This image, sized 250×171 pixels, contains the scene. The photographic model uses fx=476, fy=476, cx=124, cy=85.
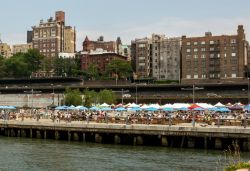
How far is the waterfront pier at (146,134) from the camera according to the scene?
1903 inches

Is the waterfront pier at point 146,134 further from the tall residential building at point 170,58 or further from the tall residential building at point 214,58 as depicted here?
the tall residential building at point 170,58

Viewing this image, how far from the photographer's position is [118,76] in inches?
7830

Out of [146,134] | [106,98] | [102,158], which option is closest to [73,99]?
[106,98]

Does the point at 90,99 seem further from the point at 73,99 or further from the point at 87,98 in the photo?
the point at 73,99

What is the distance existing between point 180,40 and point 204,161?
156 m

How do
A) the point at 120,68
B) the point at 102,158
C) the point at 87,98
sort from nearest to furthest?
1. the point at 102,158
2. the point at 87,98
3. the point at 120,68

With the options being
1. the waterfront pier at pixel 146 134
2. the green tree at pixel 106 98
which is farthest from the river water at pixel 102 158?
the green tree at pixel 106 98

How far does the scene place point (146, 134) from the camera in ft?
171

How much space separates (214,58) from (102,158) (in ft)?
456

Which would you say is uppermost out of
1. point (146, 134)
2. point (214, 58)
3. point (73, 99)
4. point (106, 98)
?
point (214, 58)

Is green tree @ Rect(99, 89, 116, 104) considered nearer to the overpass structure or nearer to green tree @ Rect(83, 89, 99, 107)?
green tree @ Rect(83, 89, 99, 107)

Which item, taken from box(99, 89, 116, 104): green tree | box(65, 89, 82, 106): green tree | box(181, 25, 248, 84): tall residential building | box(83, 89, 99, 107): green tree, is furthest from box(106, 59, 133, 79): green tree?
box(65, 89, 82, 106): green tree

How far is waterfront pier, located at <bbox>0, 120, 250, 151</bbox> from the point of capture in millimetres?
48344

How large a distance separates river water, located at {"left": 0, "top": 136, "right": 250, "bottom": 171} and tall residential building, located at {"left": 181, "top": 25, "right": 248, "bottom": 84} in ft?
409
